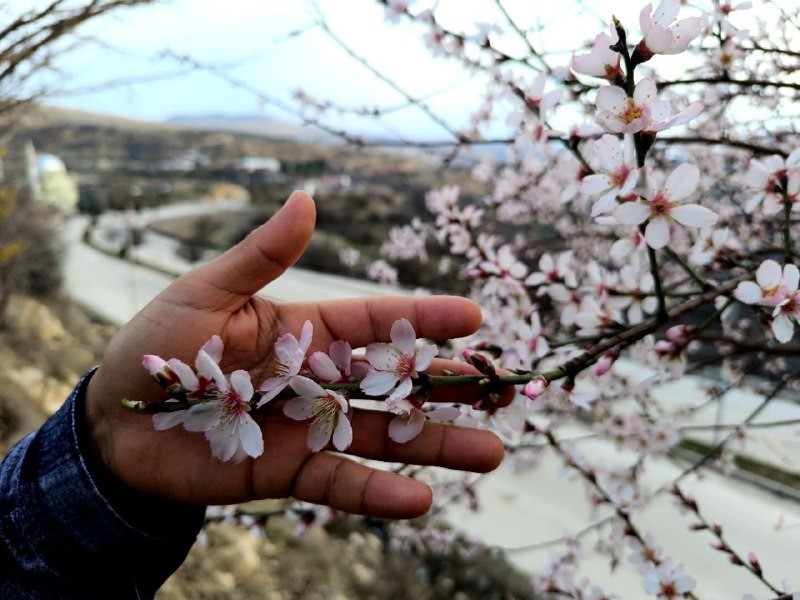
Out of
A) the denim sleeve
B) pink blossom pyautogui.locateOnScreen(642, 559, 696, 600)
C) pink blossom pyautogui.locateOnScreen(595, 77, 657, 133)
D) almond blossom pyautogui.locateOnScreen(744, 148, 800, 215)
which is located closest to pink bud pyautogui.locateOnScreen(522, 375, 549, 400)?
pink blossom pyautogui.locateOnScreen(595, 77, 657, 133)

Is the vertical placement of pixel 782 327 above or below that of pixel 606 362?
above

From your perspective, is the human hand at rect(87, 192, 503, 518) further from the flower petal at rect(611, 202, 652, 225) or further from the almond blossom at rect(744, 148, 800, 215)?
the almond blossom at rect(744, 148, 800, 215)

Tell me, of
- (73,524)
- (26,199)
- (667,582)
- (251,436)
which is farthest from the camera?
(26,199)

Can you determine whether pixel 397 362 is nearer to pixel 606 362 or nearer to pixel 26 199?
pixel 606 362

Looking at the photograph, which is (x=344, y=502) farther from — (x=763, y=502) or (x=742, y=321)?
(x=763, y=502)

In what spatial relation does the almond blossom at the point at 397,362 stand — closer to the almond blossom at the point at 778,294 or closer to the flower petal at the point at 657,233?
the flower petal at the point at 657,233

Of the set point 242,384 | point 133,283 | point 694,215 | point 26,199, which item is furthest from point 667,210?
point 133,283
